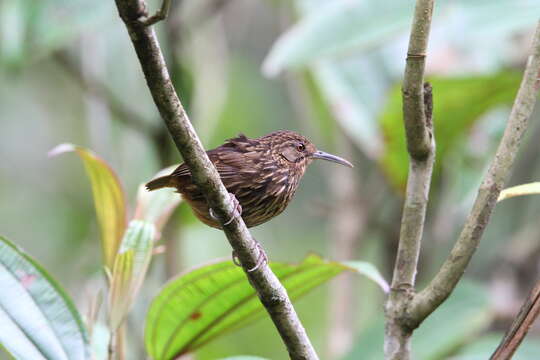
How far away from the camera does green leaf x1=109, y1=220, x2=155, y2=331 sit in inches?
85.5

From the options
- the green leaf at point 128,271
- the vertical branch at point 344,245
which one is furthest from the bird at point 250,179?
the vertical branch at point 344,245

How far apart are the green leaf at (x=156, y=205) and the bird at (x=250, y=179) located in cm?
8

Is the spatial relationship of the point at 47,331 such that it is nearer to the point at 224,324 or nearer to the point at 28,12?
the point at 224,324

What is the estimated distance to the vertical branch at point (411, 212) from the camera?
2010 mm

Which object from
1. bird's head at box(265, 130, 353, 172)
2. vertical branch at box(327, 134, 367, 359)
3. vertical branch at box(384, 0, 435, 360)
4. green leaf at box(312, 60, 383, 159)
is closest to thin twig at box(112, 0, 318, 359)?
vertical branch at box(384, 0, 435, 360)

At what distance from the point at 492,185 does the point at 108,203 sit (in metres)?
1.05

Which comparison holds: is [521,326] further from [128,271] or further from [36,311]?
[36,311]

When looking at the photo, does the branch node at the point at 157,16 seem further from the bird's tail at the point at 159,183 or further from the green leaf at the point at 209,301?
the bird's tail at the point at 159,183

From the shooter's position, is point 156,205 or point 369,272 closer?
point 369,272

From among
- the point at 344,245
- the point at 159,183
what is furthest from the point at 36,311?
the point at 344,245

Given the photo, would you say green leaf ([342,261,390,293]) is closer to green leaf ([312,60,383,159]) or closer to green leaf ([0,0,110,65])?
green leaf ([312,60,383,159])

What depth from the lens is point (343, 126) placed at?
423 cm

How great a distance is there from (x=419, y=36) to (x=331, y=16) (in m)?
1.90

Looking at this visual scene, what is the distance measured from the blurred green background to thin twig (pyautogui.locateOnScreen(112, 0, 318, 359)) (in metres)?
1.34
